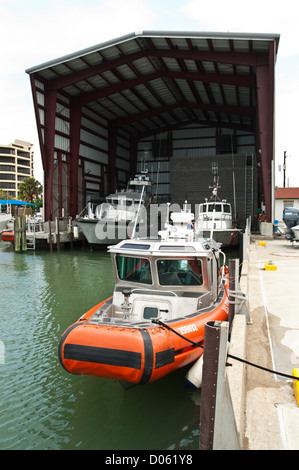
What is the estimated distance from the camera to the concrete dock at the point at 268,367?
10.8 ft

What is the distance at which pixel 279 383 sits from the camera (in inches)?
163

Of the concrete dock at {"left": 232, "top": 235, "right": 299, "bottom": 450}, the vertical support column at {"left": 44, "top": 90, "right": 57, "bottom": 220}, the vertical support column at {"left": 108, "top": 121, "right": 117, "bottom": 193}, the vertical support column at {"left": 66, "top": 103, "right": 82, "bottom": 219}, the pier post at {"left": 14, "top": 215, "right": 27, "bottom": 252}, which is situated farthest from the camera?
the vertical support column at {"left": 108, "top": 121, "right": 117, "bottom": 193}

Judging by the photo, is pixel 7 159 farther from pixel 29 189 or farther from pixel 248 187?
pixel 248 187

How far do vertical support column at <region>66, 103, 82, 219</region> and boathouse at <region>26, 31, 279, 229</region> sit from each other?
70 mm

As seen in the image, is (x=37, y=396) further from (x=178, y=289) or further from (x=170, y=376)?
(x=178, y=289)

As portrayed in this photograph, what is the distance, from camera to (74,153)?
26.3m

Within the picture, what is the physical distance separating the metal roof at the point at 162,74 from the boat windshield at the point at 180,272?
15.5m

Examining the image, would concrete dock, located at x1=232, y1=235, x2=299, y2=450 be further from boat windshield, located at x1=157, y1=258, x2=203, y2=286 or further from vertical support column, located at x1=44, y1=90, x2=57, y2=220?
vertical support column, located at x1=44, y1=90, x2=57, y2=220

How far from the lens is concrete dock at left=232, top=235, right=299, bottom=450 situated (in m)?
3.29

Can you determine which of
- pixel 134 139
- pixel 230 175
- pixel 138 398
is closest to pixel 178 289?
pixel 138 398

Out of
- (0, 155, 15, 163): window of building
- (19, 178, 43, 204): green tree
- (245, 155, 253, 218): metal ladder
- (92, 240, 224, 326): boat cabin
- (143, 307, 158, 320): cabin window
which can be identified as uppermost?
(0, 155, 15, 163): window of building

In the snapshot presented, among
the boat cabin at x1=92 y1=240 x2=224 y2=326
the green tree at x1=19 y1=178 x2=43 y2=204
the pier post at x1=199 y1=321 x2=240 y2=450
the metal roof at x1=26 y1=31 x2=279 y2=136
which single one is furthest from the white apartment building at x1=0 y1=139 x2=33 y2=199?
the pier post at x1=199 y1=321 x2=240 y2=450

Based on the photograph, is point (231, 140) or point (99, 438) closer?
point (99, 438)
